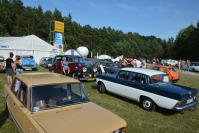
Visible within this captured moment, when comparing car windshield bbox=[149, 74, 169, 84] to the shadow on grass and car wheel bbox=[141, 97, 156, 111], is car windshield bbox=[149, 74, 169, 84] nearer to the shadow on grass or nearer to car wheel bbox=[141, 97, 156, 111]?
car wheel bbox=[141, 97, 156, 111]

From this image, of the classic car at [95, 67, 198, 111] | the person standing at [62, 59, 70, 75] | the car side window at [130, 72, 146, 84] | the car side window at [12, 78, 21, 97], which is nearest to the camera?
the car side window at [12, 78, 21, 97]

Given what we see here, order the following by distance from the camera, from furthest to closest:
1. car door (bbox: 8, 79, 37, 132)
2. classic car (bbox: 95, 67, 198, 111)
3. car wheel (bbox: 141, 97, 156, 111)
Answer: car wheel (bbox: 141, 97, 156, 111) → classic car (bbox: 95, 67, 198, 111) → car door (bbox: 8, 79, 37, 132)

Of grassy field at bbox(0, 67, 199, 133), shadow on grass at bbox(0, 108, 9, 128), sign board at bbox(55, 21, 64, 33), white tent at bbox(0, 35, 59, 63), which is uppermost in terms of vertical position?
sign board at bbox(55, 21, 64, 33)

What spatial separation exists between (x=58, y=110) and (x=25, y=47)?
27.3 metres

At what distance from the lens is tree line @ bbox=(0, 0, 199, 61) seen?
62.5 meters

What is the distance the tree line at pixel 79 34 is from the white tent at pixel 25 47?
101 ft

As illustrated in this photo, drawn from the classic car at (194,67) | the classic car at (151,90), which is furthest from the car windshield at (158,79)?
the classic car at (194,67)

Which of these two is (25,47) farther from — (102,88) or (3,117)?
(3,117)

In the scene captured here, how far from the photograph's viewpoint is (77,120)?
144 inches

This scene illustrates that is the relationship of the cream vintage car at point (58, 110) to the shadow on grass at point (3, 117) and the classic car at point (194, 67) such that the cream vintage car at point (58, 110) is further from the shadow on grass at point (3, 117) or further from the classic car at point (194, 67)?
the classic car at point (194, 67)

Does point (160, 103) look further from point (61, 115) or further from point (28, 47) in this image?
point (28, 47)

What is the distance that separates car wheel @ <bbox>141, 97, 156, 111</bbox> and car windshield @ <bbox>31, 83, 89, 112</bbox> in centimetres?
391

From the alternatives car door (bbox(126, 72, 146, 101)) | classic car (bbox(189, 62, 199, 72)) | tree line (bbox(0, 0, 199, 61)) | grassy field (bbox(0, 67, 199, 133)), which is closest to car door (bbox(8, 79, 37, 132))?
grassy field (bbox(0, 67, 199, 133))

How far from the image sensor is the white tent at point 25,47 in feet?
89.5
